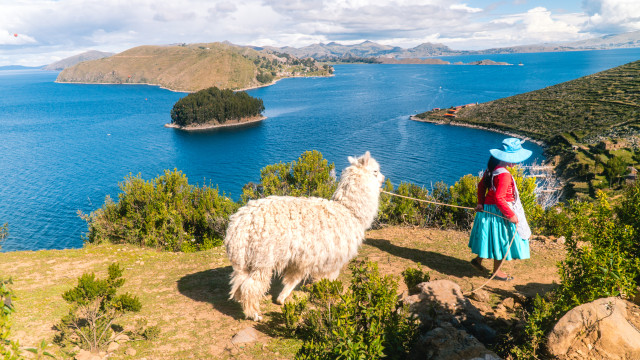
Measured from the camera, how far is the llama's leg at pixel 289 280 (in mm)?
6516

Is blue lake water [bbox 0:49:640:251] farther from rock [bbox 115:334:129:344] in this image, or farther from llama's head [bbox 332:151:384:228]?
llama's head [bbox 332:151:384:228]

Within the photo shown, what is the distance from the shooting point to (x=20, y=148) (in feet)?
247

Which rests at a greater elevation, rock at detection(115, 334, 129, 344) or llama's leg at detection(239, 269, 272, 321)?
llama's leg at detection(239, 269, 272, 321)

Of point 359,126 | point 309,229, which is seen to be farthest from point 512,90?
point 309,229

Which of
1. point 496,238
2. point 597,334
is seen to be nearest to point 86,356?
point 597,334

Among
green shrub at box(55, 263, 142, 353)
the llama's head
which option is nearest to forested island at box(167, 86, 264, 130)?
green shrub at box(55, 263, 142, 353)

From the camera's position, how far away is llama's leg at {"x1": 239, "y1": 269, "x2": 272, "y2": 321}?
20.1 ft

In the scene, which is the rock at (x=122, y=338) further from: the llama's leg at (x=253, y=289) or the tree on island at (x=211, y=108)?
the tree on island at (x=211, y=108)

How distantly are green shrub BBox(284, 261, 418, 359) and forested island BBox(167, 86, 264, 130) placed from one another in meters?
97.9

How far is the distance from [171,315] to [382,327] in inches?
182

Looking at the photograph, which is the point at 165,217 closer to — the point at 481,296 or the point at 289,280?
the point at 289,280

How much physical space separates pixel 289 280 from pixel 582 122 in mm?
87756

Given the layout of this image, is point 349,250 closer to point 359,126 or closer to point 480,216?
point 480,216

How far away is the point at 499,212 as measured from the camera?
7379mm
